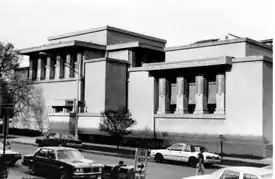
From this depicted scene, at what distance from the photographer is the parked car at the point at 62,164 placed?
16906 millimetres

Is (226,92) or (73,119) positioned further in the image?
(73,119)

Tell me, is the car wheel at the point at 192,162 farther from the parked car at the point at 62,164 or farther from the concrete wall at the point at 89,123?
the concrete wall at the point at 89,123

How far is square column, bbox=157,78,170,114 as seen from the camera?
132 feet

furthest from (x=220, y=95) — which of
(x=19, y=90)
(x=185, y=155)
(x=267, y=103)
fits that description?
(x=19, y=90)

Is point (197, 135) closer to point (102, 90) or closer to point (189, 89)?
point (189, 89)

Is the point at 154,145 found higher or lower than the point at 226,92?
lower

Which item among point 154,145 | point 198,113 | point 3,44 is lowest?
point 154,145

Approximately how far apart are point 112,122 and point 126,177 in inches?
862

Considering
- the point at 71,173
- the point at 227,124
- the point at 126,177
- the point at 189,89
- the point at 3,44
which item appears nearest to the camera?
the point at 126,177

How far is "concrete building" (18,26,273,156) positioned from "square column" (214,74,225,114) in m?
0.09

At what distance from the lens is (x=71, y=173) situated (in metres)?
16.8

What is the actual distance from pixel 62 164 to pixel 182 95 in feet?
74.7

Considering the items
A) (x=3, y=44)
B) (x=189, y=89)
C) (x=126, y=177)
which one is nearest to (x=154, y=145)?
(x=189, y=89)

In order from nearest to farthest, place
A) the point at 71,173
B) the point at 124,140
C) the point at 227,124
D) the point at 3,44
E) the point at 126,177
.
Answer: the point at 126,177
the point at 71,173
the point at 227,124
the point at 124,140
the point at 3,44
